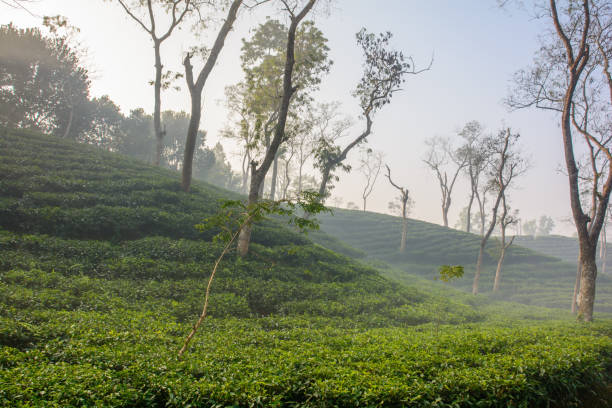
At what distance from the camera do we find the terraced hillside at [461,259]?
28062mm

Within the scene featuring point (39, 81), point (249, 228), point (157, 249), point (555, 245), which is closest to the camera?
point (157, 249)

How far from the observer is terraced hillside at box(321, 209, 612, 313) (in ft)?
92.1

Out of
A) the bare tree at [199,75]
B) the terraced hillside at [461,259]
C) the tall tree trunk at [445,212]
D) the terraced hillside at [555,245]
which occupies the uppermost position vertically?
the bare tree at [199,75]

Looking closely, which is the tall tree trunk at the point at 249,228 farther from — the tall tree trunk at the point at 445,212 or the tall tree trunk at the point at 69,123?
the tall tree trunk at the point at 445,212

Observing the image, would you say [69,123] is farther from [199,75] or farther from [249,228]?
[249,228]

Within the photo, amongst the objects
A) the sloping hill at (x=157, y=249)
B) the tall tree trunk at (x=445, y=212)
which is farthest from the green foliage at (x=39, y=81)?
the tall tree trunk at (x=445, y=212)

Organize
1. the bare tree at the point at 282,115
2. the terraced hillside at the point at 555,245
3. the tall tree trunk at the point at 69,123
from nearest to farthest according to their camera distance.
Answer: the bare tree at the point at 282,115 → the tall tree trunk at the point at 69,123 → the terraced hillside at the point at 555,245

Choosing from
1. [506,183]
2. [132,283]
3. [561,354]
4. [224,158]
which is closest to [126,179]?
[132,283]

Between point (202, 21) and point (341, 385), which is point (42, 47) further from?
point (341, 385)

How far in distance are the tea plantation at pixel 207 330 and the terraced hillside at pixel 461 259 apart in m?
16.1

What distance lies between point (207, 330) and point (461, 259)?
35.6 m

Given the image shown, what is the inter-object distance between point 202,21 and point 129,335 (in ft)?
68.6

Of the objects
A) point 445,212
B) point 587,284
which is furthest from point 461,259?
point 587,284

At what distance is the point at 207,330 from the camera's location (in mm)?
7051
